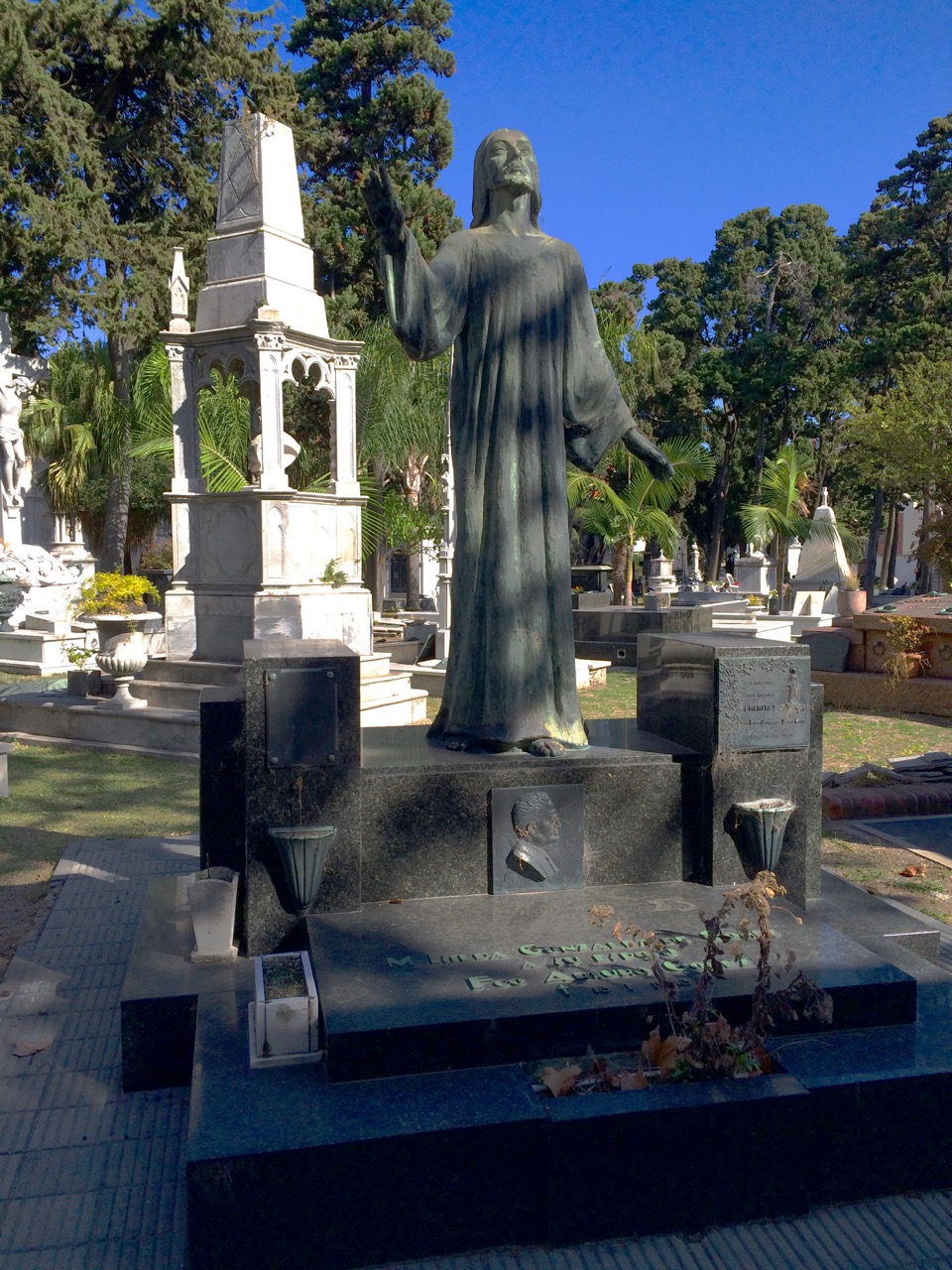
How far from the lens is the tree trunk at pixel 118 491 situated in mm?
26859

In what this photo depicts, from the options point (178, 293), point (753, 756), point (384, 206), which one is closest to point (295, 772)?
point (753, 756)

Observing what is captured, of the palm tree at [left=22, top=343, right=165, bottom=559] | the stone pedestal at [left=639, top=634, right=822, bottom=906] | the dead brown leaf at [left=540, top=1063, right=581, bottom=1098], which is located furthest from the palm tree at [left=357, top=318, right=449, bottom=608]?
the dead brown leaf at [left=540, top=1063, right=581, bottom=1098]

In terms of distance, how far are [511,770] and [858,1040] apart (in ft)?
5.35

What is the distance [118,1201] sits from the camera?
3.04m

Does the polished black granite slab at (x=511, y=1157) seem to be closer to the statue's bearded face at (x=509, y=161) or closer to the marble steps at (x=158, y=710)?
the statue's bearded face at (x=509, y=161)

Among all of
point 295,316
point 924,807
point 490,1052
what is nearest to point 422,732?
point 490,1052

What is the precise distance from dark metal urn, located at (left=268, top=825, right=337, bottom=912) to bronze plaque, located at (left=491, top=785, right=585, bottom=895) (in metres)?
0.72

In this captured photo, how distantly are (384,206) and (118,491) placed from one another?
25.1 metres

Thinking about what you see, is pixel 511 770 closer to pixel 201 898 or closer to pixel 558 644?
pixel 558 644

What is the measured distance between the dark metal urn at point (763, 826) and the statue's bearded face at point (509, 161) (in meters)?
2.89

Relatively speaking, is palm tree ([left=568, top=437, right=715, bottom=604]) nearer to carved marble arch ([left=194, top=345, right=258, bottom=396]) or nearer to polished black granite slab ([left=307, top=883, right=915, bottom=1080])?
carved marble arch ([left=194, top=345, right=258, bottom=396])

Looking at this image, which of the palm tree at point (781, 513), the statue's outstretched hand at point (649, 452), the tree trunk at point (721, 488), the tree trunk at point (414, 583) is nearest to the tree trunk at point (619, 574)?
the palm tree at point (781, 513)

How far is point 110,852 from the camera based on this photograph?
6656mm

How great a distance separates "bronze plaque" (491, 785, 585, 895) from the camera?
4328mm
